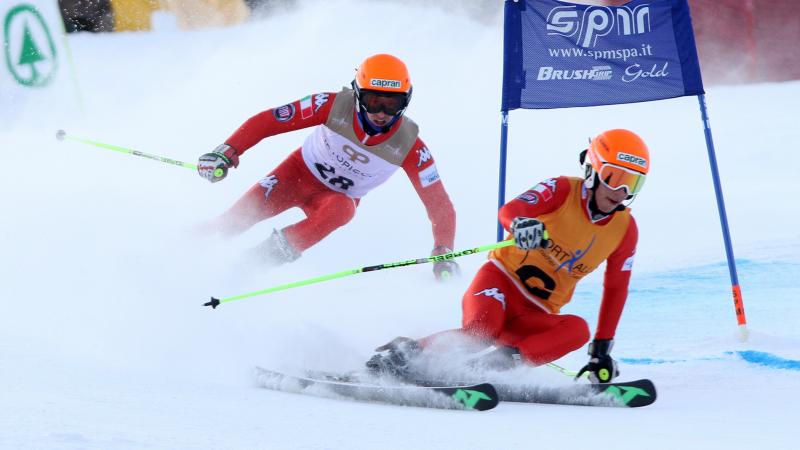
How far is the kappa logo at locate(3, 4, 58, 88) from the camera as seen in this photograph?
11.9 metres

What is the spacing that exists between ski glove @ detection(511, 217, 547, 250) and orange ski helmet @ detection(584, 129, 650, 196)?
392mm

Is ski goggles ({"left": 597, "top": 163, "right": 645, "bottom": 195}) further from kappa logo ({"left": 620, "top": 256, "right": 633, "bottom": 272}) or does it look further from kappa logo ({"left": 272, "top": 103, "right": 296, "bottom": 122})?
kappa logo ({"left": 272, "top": 103, "right": 296, "bottom": 122})

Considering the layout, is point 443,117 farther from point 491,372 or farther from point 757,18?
point 491,372

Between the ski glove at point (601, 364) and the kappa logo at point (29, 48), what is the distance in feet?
31.1

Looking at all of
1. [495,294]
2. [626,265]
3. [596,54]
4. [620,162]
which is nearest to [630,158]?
[620,162]

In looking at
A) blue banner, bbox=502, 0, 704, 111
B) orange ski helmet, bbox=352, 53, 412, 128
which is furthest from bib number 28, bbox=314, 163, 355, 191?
blue banner, bbox=502, 0, 704, 111

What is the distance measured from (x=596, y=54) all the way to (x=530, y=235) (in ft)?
7.48

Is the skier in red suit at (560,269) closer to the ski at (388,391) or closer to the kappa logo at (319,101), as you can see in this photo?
the ski at (388,391)

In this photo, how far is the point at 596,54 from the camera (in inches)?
234

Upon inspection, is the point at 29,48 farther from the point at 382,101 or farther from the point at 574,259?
the point at 574,259

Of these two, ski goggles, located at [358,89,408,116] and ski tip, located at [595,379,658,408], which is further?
ski goggles, located at [358,89,408,116]

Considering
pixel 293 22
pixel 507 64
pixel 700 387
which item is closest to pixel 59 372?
pixel 700 387

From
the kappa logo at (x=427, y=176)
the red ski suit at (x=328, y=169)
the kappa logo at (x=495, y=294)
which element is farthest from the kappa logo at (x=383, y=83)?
the kappa logo at (x=495, y=294)

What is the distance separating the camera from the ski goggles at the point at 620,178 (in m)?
4.18
